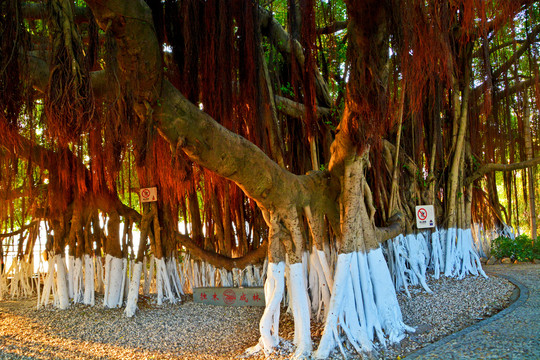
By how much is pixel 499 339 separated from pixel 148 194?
3889 mm

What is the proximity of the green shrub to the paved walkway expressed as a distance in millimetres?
3386

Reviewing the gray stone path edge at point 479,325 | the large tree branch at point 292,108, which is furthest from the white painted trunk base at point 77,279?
the gray stone path edge at point 479,325

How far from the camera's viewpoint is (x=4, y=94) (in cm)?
223

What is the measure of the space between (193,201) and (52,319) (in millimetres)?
2084

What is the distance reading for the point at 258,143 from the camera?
12.2ft

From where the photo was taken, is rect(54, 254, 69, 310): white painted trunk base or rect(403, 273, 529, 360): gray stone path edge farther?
rect(54, 254, 69, 310): white painted trunk base

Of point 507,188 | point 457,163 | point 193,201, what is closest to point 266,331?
point 193,201

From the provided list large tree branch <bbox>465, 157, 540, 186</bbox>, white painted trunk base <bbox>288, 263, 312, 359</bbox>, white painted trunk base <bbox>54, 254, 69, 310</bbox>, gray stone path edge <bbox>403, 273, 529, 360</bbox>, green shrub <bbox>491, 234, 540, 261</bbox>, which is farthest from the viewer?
green shrub <bbox>491, 234, 540, 261</bbox>

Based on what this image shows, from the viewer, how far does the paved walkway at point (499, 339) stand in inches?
102

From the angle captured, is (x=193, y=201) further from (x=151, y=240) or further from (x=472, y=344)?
(x=472, y=344)

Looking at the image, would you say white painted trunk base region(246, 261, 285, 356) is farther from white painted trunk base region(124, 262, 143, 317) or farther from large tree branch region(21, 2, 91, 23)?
large tree branch region(21, 2, 91, 23)

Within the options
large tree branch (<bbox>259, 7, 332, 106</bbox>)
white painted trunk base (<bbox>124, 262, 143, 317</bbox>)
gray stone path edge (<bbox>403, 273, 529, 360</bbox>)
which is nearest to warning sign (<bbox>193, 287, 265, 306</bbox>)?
white painted trunk base (<bbox>124, 262, 143, 317</bbox>)

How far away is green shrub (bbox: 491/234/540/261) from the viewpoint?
6.88 m

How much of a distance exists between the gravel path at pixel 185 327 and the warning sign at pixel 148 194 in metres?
1.25
